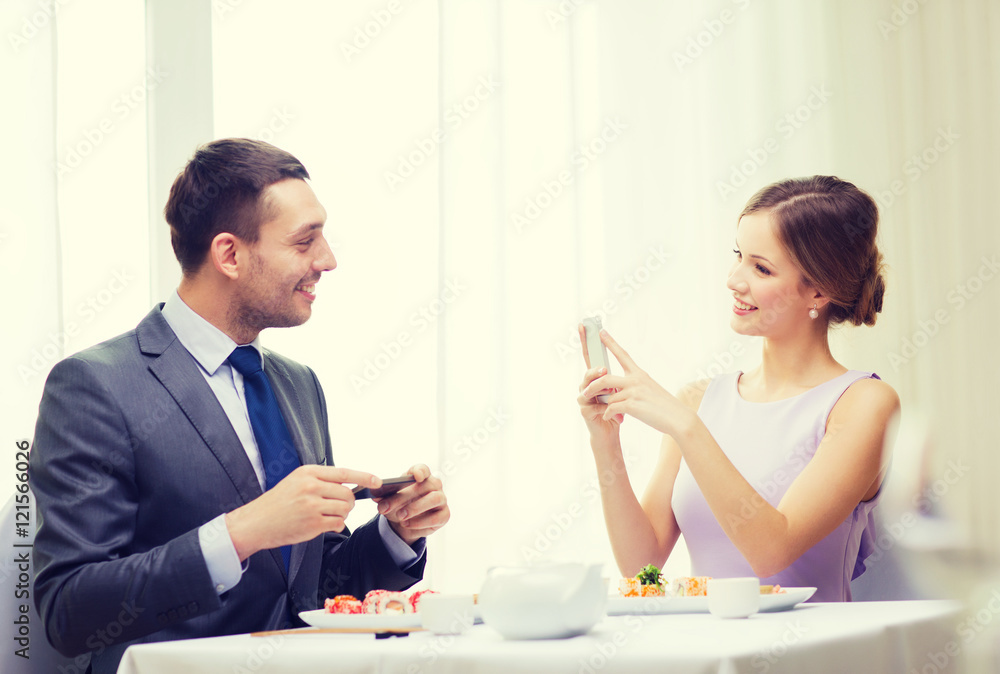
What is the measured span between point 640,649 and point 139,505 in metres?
0.78

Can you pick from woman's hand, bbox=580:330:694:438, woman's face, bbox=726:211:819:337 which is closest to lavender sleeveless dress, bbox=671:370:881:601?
woman's face, bbox=726:211:819:337

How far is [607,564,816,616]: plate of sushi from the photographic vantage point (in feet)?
3.56

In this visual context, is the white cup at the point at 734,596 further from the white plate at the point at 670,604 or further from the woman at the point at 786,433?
the woman at the point at 786,433

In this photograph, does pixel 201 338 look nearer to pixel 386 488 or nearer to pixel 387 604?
pixel 386 488

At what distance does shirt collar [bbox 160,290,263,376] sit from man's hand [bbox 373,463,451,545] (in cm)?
36

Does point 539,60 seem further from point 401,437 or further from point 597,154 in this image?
point 401,437

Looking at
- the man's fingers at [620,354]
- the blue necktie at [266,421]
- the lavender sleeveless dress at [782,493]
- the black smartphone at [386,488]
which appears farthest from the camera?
the lavender sleeveless dress at [782,493]

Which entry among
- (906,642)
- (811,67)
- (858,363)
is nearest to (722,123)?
(811,67)

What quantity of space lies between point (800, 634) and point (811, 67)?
2.23 m

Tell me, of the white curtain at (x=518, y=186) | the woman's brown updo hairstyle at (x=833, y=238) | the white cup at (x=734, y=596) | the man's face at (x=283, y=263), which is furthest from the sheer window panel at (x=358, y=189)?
the white cup at (x=734, y=596)

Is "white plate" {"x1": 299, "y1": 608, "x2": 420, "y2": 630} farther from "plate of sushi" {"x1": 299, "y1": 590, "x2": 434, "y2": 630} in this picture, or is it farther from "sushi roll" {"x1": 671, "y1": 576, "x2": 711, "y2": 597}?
"sushi roll" {"x1": 671, "y1": 576, "x2": 711, "y2": 597}

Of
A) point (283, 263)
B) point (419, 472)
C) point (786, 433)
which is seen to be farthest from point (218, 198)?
point (786, 433)

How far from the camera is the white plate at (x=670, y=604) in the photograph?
1087 millimetres

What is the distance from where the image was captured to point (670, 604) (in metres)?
1.11
